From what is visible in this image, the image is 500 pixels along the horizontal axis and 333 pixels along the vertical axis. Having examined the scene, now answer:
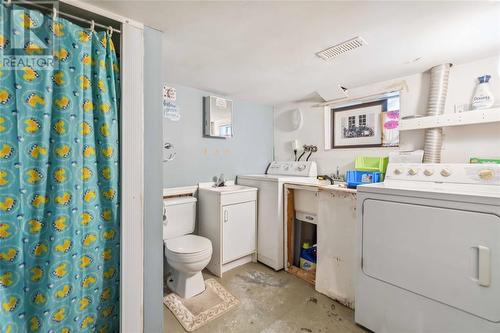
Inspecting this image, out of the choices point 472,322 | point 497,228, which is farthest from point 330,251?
point 497,228

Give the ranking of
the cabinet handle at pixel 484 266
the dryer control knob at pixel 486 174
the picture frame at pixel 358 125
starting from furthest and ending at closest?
the picture frame at pixel 358 125 → the dryer control knob at pixel 486 174 → the cabinet handle at pixel 484 266

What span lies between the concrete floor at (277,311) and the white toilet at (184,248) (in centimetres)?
25

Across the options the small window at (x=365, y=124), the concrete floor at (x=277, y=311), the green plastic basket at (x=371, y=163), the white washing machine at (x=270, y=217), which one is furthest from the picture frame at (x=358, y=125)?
the concrete floor at (x=277, y=311)

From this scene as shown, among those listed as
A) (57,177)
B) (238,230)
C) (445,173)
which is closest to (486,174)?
(445,173)

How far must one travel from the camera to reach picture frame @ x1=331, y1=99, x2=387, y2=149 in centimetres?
234

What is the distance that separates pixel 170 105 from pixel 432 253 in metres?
2.51

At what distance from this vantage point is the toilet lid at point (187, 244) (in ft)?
6.01

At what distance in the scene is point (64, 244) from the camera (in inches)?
43.2

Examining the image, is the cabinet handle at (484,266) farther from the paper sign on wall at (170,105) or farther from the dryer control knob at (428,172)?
the paper sign on wall at (170,105)

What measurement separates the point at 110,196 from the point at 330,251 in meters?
1.81

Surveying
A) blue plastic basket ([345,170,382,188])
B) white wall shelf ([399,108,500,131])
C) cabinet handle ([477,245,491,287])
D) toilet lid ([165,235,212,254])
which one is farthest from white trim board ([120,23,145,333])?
white wall shelf ([399,108,500,131])

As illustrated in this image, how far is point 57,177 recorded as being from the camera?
108 cm

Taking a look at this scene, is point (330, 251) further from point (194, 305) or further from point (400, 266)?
point (194, 305)

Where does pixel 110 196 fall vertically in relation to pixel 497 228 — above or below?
above
